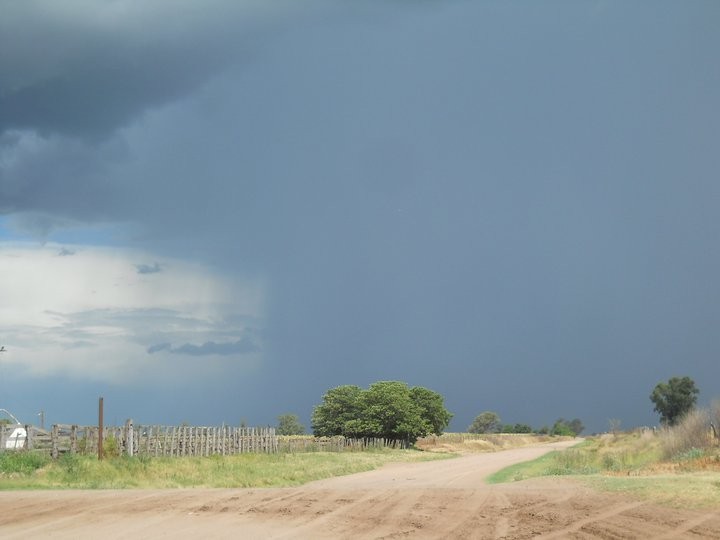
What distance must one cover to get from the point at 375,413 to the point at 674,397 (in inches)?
1497

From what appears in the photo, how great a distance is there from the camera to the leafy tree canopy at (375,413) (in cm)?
6612

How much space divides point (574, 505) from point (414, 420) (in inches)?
2056

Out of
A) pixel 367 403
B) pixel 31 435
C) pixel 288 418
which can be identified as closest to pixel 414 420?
pixel 367 403

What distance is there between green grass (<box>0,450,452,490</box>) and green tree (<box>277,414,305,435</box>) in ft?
240

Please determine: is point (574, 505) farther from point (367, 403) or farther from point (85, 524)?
point (367, 403)

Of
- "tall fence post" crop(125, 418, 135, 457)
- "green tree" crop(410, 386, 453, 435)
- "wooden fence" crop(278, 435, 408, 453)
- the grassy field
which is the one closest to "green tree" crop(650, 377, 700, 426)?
"green tree" crop(410, 386, 453, 435)

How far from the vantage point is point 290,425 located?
111000 mm

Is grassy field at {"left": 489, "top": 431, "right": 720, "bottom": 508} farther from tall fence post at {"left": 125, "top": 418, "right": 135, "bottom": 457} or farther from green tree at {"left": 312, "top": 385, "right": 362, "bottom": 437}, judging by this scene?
green tree at {"left": 312, "top": 385, "right": 362, "bottom": 437}

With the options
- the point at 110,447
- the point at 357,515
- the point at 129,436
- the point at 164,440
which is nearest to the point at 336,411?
the point at 164,440

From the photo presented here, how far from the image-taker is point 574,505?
630 inches

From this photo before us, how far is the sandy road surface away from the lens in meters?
13.4

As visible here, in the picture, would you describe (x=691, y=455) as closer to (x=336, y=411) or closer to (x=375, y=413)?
(x=375, y=413)

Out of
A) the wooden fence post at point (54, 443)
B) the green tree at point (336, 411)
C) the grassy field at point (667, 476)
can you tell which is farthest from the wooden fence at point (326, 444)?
the grassy field at point (667, 476)

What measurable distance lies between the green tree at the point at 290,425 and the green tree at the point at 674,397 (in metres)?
50.2
